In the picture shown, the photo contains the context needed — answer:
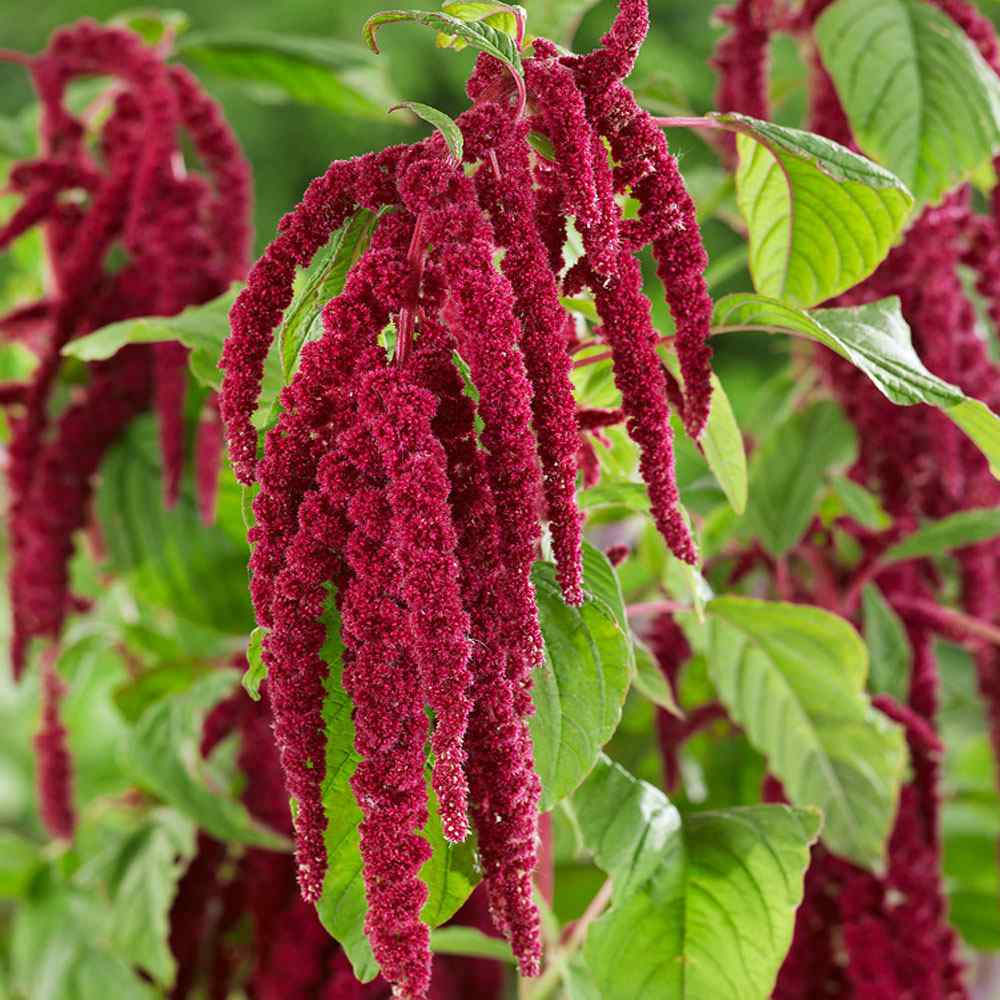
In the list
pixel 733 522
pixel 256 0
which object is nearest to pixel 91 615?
pixel 733 522

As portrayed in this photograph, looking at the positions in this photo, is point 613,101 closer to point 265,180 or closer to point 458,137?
point 458,137

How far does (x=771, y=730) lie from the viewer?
0.76m

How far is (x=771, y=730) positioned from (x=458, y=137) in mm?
462

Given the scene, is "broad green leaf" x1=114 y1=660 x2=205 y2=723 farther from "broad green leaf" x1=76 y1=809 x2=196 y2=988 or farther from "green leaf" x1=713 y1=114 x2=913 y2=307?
"green leaf" x1=713 y1=114 x2=913 y2=307

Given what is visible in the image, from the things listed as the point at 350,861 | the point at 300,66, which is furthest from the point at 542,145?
the point at 300,66

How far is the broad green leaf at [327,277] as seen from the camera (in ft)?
1.53

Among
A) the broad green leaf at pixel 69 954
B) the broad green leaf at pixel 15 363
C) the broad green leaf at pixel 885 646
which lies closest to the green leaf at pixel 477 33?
the broad green leaf at pixel 885 646

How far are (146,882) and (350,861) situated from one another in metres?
0.43

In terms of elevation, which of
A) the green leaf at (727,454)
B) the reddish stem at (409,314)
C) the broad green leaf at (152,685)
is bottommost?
the broad green leaf at (152,685)

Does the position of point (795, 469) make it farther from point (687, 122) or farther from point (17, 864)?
point (17, 864)

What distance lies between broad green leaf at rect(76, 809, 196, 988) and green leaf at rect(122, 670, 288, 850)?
0.07m

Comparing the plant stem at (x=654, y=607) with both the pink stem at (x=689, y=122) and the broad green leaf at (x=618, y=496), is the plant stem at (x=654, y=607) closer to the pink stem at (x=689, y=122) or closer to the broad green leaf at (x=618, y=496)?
the broad green leaf at (x=618, y=496)

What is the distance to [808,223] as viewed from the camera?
23.8 inches

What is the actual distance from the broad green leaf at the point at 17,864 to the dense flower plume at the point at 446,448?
0.75 meters
